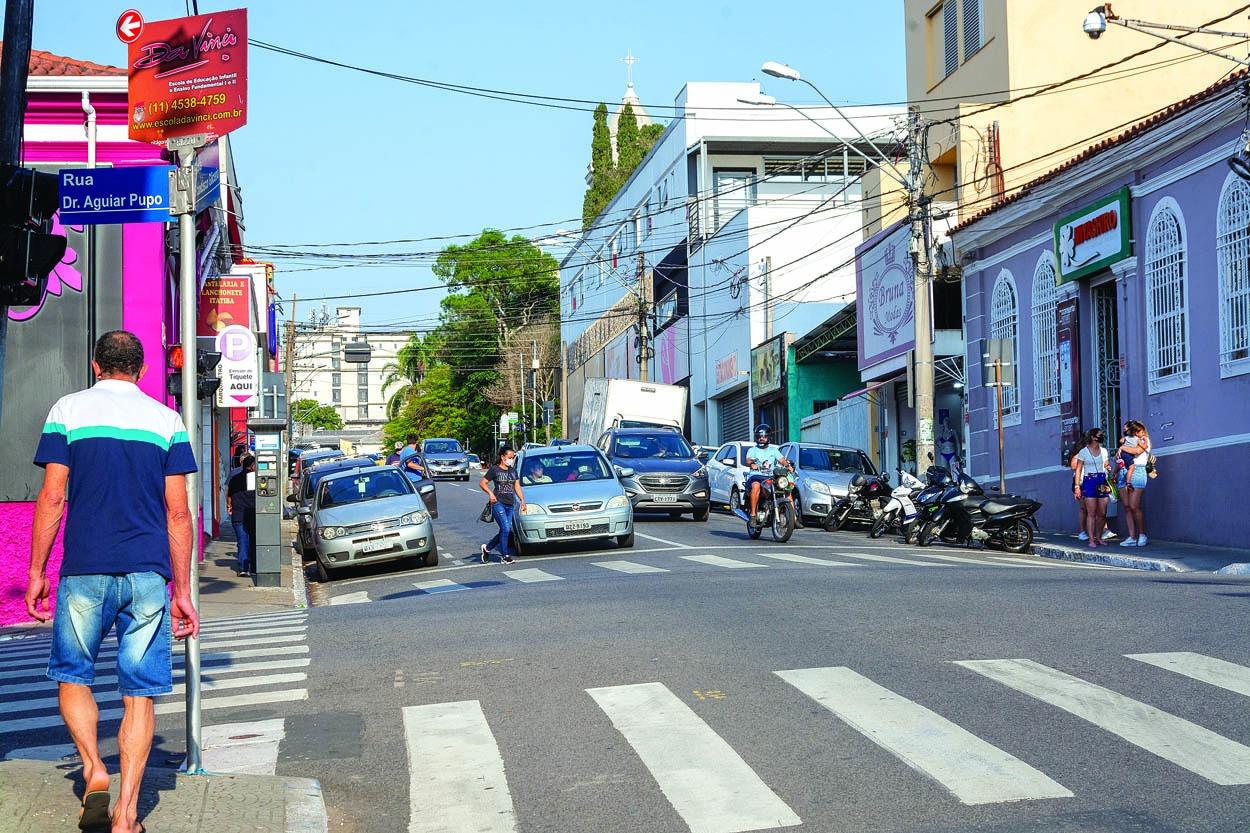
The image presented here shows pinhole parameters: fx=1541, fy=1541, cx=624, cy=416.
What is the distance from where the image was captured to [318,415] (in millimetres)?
146000

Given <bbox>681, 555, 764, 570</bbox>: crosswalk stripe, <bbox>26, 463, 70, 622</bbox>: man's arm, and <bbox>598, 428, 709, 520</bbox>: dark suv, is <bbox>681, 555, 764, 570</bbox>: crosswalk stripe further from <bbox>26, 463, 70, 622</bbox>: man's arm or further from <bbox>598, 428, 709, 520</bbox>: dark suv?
<bbox>26, 463, 70, 622</bbox>: man's arm

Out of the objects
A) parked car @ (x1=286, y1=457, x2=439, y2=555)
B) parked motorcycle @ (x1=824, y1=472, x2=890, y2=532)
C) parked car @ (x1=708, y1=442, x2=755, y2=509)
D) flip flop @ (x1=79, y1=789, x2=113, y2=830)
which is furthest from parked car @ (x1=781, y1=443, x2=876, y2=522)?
flip flop @ (x1=79, y1=789, x2=113, y2=830)

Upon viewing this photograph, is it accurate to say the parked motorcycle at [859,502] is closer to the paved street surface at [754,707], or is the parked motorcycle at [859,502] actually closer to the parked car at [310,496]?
the parked car at [310,496]

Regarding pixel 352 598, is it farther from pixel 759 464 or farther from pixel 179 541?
pixel 179 541

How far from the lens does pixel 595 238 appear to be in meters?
83.1

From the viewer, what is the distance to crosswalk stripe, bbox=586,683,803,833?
20.6ft

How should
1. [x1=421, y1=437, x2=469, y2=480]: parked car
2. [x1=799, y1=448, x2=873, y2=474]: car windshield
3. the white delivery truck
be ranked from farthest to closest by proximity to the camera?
[x1=421, y1=437, x2=469, y2=480]: parked car, the white delivery truck, [x1=799, y1=448, x2=873, y2=474]: car windshield

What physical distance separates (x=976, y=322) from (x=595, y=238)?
175 ft

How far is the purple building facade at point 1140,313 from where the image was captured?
68.6ft

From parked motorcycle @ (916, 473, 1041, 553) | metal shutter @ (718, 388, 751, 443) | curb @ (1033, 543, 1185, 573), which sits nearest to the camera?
curb @ (1033, 543, 1185, 573)

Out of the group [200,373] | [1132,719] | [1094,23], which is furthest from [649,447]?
[1132,719]

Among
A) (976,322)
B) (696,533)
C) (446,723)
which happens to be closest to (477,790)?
(446,723)

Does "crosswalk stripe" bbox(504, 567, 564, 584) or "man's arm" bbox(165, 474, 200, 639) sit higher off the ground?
"man's arm" bbox(165, 474, 200, 639)

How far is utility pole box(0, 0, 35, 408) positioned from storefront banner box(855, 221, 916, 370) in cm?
2680
